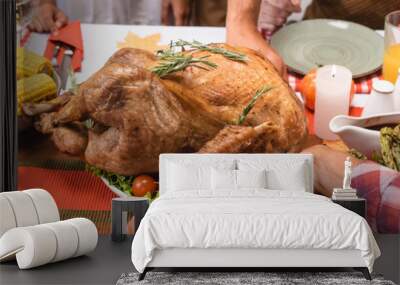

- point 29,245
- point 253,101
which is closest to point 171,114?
point 253,101

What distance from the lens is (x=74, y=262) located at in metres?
5.16

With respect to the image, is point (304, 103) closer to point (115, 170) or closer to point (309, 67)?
point (309, 67)

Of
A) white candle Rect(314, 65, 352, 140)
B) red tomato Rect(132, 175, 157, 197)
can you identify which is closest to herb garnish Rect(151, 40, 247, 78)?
white candle Rect(314, 65, 352, 140)

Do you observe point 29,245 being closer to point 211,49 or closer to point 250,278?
point 250,278

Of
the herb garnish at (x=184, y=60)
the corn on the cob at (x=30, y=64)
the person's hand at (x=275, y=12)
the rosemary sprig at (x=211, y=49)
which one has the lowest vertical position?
the corn on the cob at (x=30, y=64)

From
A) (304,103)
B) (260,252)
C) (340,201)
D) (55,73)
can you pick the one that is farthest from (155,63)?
(260,252)

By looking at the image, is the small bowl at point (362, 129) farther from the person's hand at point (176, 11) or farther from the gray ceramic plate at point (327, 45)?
the person's hand at point (176, 11)

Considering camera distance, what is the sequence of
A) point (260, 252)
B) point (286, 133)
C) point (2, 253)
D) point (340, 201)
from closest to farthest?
1. point (260, 252)
2. point (2, 253)
3. point (340, 201)
4. point (286, 133)

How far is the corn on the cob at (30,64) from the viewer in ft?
22.0

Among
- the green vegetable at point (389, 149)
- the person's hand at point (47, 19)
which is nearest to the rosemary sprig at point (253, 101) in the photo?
the green vegetable at point (389, 149)

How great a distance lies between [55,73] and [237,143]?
1784 mm

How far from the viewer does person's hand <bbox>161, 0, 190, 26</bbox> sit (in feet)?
21.7

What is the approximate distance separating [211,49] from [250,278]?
2.58 meters

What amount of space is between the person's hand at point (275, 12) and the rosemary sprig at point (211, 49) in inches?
16.7
